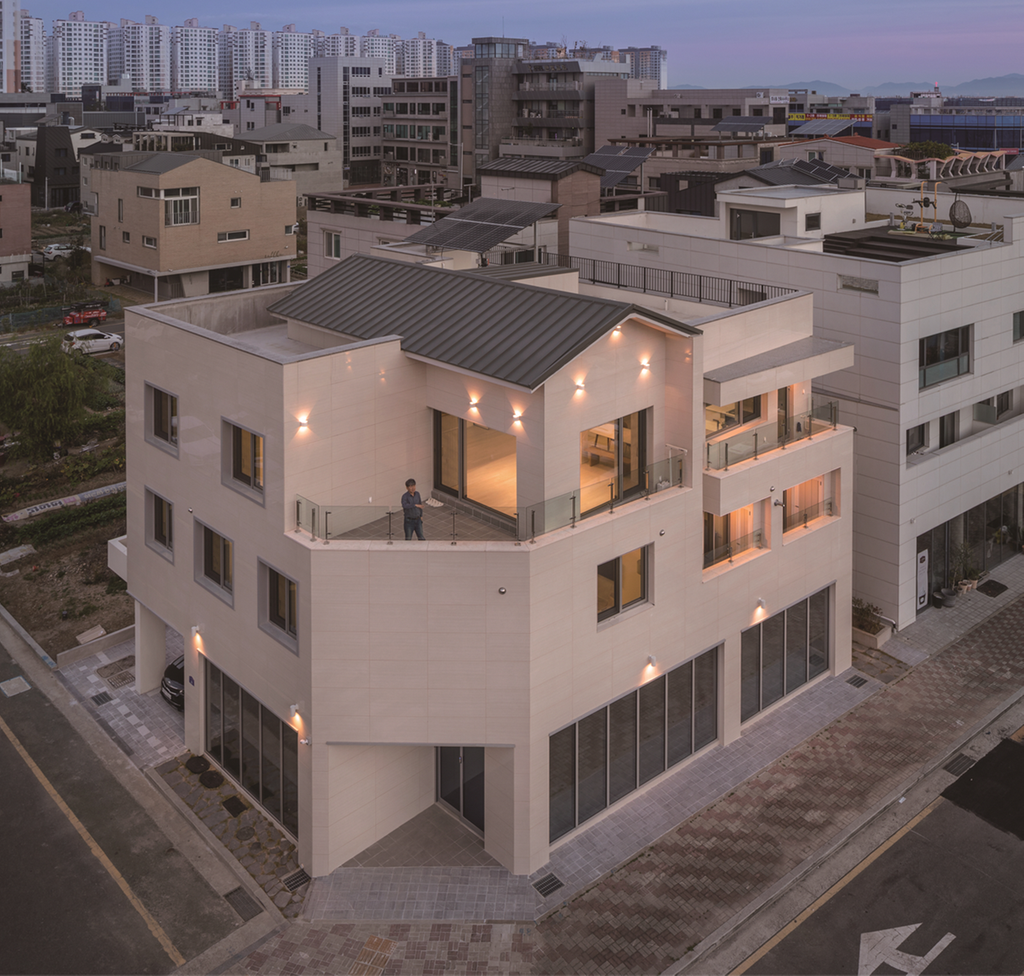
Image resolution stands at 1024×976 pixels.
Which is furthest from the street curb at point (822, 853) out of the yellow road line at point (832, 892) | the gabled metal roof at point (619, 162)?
the gabled metal roof at point (619, 162)

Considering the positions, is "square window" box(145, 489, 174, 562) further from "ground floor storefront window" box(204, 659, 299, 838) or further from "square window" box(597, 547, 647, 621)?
"square window" box(597, 547, 647, 621)

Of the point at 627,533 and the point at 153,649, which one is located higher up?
the point at 627,533

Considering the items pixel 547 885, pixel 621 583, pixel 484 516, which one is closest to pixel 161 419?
pixel 484 516

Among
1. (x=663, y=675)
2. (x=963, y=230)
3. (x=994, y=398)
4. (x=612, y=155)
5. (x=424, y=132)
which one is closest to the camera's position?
(x=663, y=675)

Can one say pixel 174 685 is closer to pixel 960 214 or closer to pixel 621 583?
pixel 621 583

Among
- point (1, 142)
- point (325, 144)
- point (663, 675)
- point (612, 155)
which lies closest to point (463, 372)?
point (663, 675)

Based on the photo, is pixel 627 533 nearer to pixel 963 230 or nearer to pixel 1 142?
pixel 963 230

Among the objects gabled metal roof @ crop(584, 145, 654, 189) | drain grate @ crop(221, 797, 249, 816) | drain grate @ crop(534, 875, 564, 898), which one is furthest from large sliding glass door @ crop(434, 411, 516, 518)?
gabled metal roof @ crop(584, 145, 654, 189)
